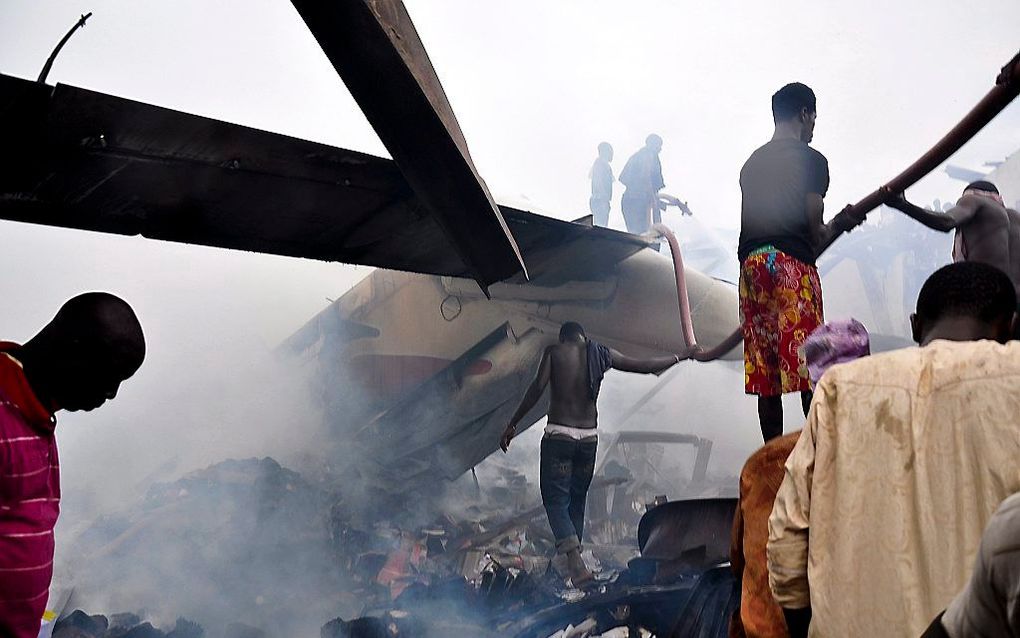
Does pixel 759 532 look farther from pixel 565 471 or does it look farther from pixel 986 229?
pixel 565 471

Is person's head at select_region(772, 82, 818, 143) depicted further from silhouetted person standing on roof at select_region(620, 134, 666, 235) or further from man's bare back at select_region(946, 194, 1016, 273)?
silhouetted person standing on roof at select_region(620, 134, 666, 235)

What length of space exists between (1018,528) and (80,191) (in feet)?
10.0

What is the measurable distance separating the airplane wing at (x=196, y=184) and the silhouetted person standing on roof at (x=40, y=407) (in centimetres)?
102

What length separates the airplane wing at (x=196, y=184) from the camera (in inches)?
96.7

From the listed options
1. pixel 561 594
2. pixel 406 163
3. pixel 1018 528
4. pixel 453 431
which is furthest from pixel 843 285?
pixel 1018 528

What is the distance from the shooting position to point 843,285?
1004 centimetres

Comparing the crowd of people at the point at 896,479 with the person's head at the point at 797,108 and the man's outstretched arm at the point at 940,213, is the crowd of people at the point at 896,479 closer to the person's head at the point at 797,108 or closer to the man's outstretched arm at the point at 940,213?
the man's outstretched arm at the point at 940,213

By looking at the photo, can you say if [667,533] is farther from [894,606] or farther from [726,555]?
[894,606]

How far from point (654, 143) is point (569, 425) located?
4.57 meters

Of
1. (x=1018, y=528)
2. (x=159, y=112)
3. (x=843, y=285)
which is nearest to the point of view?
(x=1018, y=528)

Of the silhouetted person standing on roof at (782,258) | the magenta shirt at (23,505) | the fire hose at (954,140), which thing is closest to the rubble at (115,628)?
the magenta shirt at (23,505)

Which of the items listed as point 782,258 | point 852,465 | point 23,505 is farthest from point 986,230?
point 23,505

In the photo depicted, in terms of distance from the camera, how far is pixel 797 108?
3.32 metres

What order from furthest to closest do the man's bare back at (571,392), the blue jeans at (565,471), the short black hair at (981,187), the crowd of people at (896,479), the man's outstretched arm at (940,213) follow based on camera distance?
the man's bare back at (571,392), the blue jeans at (565,471), the short black hair at (981,187), the man's outstretched arm at (940,213), the crowd of people at (896,479)
